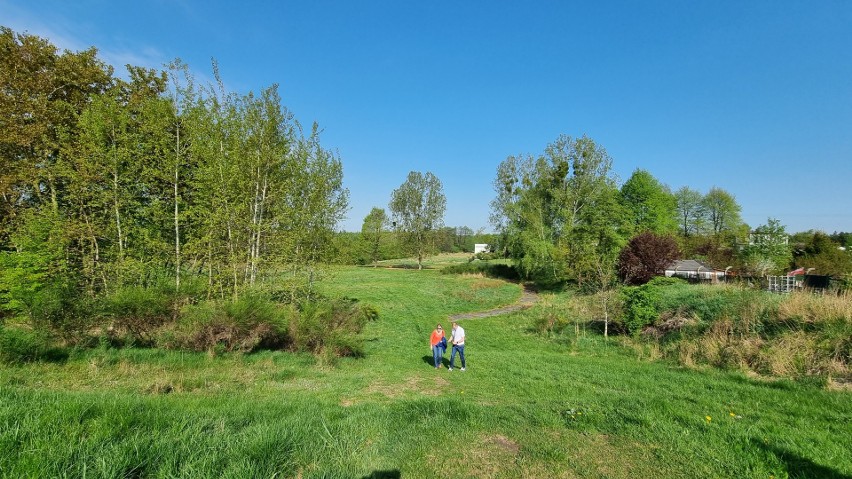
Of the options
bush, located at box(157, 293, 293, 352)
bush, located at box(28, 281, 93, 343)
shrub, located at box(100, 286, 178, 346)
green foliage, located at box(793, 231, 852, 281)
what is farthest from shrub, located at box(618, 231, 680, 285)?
bush, located at box(28, 281, 93, 343)

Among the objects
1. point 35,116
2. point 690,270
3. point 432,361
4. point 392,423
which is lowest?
→ point 432,361

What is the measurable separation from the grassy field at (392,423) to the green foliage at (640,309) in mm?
6318

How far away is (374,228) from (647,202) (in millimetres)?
37962

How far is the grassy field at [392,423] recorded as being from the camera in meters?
3.47

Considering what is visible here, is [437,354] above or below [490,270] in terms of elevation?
below

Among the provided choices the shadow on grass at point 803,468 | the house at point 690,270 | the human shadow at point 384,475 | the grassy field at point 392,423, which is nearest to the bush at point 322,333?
the grassy field at point 392,423

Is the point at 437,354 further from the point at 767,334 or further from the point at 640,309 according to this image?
the point at 767,334

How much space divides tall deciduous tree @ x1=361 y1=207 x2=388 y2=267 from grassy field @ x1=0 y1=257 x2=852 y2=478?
46467 mm

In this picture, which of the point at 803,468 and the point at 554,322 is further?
the point at 554,322

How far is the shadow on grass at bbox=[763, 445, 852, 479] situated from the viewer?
400cm

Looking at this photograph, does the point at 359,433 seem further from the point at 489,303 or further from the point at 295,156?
the point at 489,303

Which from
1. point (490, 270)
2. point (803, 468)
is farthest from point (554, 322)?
point (490, 270)

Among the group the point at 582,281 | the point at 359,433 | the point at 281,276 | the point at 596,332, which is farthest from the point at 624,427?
the point at 582,281

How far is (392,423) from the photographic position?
5.55 meters
